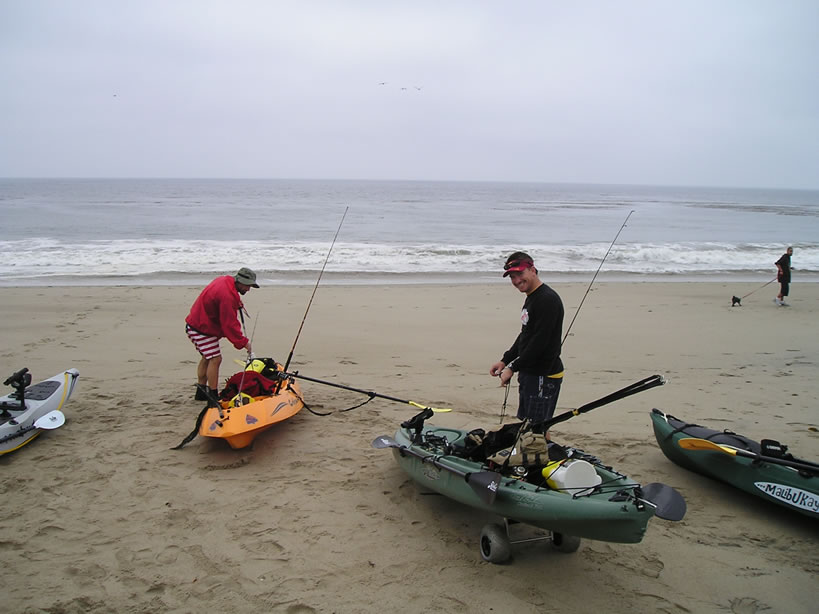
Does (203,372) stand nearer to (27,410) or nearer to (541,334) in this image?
(27,410)

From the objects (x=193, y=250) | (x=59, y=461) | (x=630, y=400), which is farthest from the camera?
(x=193, y=250)

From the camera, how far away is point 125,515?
12.9 feet

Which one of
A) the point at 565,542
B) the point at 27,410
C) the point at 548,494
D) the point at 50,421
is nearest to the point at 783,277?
the point at 565,542

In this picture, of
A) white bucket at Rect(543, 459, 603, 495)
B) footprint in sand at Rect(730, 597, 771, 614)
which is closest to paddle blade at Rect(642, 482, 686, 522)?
white bucket at Rect(543, 459, 603, 495)

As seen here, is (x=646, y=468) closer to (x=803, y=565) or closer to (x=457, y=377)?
(x=803, y=565)

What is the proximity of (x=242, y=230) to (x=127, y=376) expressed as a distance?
21.0m

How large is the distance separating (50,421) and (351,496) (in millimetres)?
2920

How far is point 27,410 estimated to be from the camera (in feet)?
16.3

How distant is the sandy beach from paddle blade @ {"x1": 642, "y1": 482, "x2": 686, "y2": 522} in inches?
23.5

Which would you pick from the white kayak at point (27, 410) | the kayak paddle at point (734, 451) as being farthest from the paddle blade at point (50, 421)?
the kayak paddle at point (734, 451)

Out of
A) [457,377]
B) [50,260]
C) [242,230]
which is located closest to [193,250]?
[50,260]

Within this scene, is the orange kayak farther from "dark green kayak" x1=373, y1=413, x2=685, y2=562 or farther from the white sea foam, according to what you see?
the white sea foam

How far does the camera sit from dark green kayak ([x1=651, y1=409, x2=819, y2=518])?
3703mm

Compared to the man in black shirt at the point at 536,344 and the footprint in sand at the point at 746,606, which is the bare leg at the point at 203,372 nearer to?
the man in black shirt at the point at 536,344
